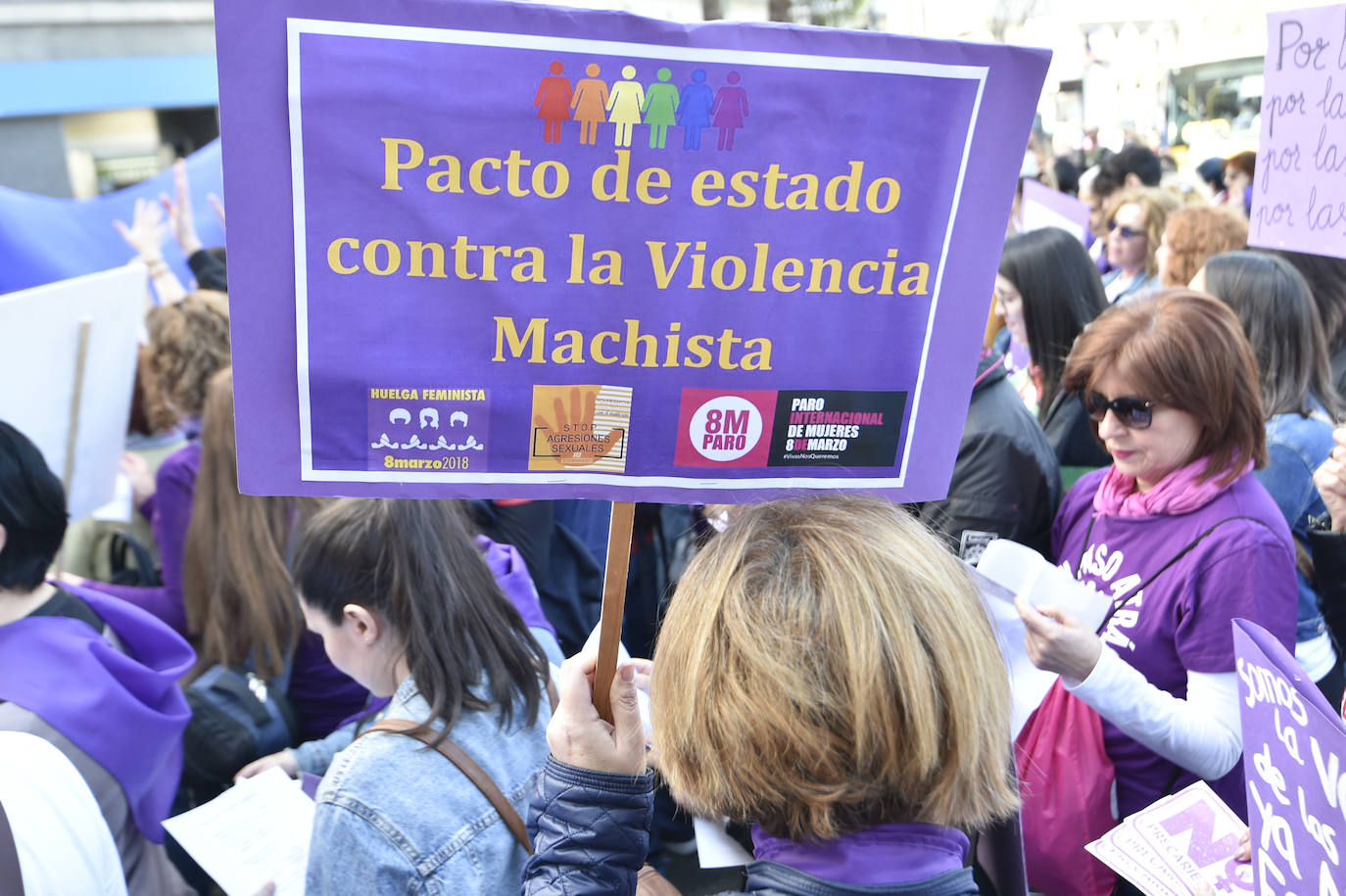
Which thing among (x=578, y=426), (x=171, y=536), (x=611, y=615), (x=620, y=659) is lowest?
(x=171, y=536)

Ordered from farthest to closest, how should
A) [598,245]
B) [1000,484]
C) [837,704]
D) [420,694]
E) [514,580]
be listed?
[1000,484] → [514,580] → [420,694] → [598,245] → [837,704]

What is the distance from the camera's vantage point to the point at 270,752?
289 centimetres

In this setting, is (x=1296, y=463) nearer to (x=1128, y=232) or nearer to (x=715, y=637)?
(x=715, y=637)

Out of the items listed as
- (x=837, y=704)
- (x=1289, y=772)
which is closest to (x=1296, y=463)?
(x=1289, y=772)

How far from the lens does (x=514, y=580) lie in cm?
260

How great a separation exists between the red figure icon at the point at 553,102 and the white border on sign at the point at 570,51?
0.04 metres

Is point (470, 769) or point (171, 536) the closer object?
point (470, 769)

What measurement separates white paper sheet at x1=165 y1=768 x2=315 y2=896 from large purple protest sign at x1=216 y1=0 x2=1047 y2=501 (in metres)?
1.07

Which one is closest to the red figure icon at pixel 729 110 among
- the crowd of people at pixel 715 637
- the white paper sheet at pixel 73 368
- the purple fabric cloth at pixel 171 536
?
the crowd of people at pixel 715 637

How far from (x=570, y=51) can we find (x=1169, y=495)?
1.67 metres

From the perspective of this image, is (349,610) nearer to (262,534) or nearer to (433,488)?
(433,488)

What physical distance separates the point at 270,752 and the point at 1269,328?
10.4 feet

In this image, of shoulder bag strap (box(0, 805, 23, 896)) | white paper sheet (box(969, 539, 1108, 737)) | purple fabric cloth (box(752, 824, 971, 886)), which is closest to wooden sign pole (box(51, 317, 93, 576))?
shoulder bag strap (box(0, 805, 23, 896))

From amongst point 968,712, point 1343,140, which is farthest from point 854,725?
point 1343,140
